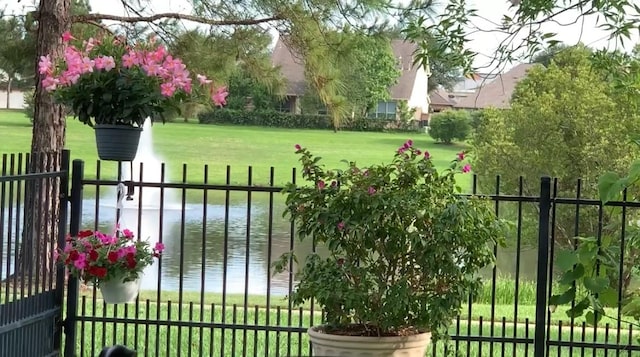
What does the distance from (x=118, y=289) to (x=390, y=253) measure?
5.61 ft

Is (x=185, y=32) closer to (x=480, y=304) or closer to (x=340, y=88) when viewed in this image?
(x=340, y=88)

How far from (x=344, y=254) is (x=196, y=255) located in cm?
1347

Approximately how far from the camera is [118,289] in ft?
19.9

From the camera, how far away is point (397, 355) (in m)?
5.54

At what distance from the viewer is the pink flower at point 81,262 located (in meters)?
5.95

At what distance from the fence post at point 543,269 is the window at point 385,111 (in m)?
58.7

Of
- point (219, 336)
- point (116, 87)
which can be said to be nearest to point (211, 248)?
point (219, 336)

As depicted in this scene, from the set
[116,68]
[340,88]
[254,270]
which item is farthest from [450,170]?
[254,270]

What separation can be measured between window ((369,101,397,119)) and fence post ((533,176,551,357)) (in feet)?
193

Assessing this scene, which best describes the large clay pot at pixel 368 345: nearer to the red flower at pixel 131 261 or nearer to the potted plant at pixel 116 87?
the red flower at pixel 131 261

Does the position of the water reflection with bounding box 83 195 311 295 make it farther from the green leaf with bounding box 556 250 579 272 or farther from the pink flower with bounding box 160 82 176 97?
the green leaf with bounding box 556 250 579 272

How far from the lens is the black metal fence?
6426mm

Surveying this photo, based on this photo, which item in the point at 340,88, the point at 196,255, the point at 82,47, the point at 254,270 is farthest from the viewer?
the point at 196,255

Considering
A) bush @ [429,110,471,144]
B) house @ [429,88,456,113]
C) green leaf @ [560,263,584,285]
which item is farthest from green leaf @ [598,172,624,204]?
house @ [429,88,456,113]
